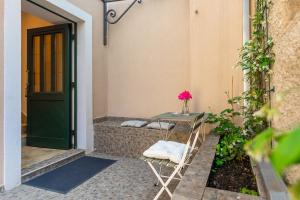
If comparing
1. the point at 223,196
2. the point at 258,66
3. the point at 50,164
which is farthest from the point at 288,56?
the point at 50,164

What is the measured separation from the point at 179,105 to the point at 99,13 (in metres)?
2.40

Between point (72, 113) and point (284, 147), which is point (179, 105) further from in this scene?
point (284, 147)

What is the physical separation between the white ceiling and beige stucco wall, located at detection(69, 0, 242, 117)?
45 cm

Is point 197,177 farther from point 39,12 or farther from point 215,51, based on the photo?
point 39,12

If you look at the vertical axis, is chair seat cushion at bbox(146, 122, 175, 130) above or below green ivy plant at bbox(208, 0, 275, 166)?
below

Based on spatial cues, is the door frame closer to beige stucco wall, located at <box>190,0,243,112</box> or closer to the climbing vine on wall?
beige stucco wall, located at <box>190,0,243,112</box>

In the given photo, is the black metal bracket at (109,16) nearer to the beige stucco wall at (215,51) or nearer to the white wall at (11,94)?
the beige stucco wall at (215,51)

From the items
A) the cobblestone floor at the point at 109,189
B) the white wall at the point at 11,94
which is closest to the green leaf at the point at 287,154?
the cobblestone floor at the point at 109,189

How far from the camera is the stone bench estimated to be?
11.7ft

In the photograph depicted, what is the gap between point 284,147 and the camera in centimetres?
30

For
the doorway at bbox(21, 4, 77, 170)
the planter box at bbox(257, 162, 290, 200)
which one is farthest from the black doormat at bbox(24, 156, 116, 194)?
the planter box at bbox(257, 162, 290, 200)

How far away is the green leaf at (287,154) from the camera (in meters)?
0.28

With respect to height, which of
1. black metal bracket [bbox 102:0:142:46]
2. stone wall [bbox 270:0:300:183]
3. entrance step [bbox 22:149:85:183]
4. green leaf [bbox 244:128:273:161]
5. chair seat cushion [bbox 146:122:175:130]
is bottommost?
entrance step [bbox 22:149:85:183]

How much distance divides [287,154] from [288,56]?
4.57 ft
